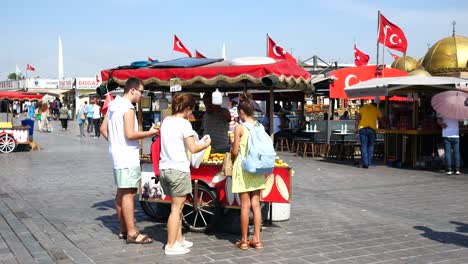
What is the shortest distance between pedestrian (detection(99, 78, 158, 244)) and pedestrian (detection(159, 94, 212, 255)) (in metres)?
0.33

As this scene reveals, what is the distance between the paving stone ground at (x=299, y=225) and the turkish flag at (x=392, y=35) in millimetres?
7211

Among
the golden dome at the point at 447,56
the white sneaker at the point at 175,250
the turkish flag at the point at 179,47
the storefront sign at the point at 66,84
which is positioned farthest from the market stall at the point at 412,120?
the storefront sign at the point at 66,84

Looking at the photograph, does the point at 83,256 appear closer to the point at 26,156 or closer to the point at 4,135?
the point at 26,156

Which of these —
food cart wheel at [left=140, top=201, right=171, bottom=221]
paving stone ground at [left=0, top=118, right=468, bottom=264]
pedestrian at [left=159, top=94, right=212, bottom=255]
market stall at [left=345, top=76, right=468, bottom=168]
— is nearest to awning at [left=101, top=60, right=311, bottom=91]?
pedestrian at [left=159, top=94, right=212, bottom=255]

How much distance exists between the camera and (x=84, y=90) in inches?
2056

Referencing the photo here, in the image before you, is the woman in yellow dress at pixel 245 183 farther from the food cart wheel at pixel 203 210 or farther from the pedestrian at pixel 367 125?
the pedestrian at pixel 367 125

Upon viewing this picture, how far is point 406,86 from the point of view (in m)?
13.7

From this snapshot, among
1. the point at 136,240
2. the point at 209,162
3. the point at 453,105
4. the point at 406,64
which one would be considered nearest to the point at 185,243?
the point at 136,240

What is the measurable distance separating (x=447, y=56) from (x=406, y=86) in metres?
21.0

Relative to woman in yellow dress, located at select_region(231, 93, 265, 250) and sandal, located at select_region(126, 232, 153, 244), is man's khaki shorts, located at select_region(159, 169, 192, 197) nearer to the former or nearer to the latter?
woman in yellow dress, located at select_region(231, 93, 265, 250)

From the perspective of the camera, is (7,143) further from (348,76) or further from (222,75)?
(222,75)

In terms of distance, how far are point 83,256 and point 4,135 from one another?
45.4ft

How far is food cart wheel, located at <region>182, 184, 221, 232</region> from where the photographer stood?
6.73 m

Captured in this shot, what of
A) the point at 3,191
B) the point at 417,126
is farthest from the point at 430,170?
the point at 3,191
